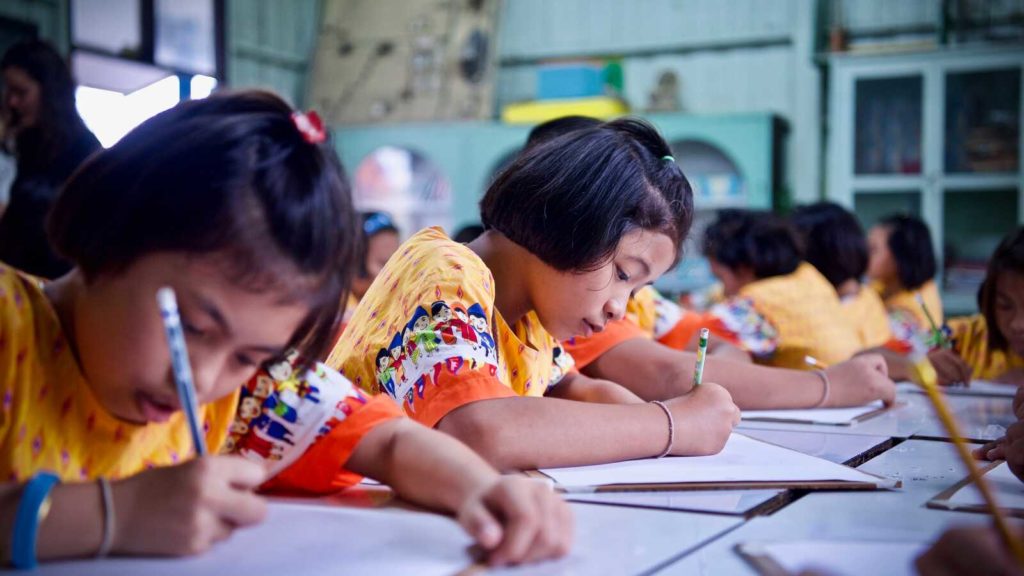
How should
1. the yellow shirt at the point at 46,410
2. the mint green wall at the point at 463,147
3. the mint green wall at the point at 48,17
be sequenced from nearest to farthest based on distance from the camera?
1. the yellow shirt at the point at 46,410
2. the mint green wall at the point at 48,17
3. the mint green wall at the point at 463,147

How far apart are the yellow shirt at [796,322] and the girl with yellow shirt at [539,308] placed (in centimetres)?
126

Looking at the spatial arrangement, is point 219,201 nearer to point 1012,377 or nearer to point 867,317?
point 1012,377

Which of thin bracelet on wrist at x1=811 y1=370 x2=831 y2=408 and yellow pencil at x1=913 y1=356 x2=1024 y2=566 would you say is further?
thin bracelet on wrist at x1=811 y1=370 x2=831 y2=408

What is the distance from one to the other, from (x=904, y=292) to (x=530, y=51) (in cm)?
273

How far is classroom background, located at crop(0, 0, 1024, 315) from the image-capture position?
4414 mm

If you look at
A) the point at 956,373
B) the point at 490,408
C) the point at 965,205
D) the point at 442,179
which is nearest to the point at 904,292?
the point at 965,205

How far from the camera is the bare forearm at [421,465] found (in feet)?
2.58

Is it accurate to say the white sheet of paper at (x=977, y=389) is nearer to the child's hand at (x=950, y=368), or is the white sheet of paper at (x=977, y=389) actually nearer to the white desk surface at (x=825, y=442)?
the child's hand at (x=950, y=368)

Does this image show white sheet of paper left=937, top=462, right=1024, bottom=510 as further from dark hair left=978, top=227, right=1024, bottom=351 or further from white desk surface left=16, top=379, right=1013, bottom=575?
dark hair left=978, top=227, right=1024, bottom=351

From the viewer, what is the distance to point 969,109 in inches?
174

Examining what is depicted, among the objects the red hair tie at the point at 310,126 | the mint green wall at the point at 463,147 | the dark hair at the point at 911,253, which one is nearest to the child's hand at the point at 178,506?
the red hair tie at the point at 310,126

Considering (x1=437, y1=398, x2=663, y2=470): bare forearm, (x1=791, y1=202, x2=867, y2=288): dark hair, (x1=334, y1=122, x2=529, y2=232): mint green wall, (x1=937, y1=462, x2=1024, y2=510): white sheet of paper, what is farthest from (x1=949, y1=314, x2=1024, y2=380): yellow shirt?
(x1=334, y1=122, x2=529, y2=232): mint green wall

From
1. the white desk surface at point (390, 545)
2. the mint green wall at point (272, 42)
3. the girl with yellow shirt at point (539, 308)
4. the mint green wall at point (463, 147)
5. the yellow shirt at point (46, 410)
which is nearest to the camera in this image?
the white desk surface at point (390, 545)

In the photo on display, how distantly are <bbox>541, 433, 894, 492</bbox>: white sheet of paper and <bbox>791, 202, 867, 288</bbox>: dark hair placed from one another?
2.19 metres
